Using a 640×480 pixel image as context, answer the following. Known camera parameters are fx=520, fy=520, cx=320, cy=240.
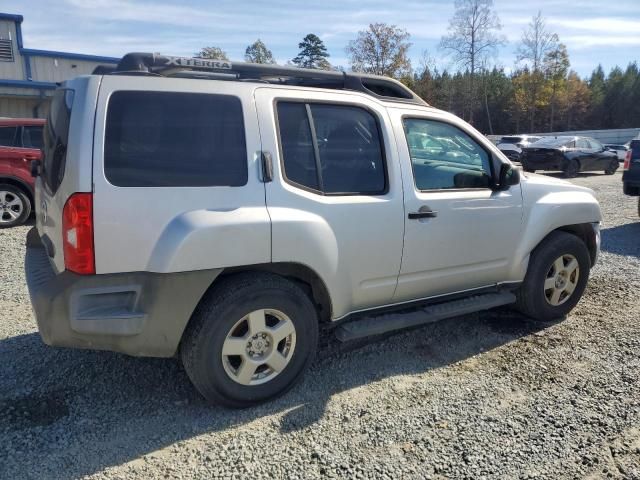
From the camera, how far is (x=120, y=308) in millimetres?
2766

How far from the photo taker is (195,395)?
10.9 feet

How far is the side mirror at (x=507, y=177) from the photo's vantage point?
13.2ft

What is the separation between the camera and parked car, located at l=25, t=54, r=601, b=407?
8.88 feet

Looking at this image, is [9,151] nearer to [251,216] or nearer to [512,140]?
[251,216]

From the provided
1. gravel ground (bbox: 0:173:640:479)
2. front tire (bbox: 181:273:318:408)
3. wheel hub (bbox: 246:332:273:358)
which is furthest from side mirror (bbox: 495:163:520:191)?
wheel hub (bbox: 246:332:273:358)

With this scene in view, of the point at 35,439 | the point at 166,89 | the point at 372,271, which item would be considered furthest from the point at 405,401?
the point at 166,89

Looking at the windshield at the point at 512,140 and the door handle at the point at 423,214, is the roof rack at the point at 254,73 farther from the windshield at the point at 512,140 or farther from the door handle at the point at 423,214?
the windshield at the point at 512,140

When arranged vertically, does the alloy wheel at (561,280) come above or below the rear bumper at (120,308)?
below

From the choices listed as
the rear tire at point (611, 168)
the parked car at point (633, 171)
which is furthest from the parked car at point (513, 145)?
the parked car at point (633, 171)

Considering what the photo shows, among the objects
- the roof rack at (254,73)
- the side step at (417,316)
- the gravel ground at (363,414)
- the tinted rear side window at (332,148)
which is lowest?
the gravel ground at (363,414)

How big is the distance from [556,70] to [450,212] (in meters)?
49.9

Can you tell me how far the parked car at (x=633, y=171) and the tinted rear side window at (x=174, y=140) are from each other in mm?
8521

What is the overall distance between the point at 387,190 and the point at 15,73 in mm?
21010

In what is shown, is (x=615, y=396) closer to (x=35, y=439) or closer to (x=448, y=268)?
(x=448, y=268)
